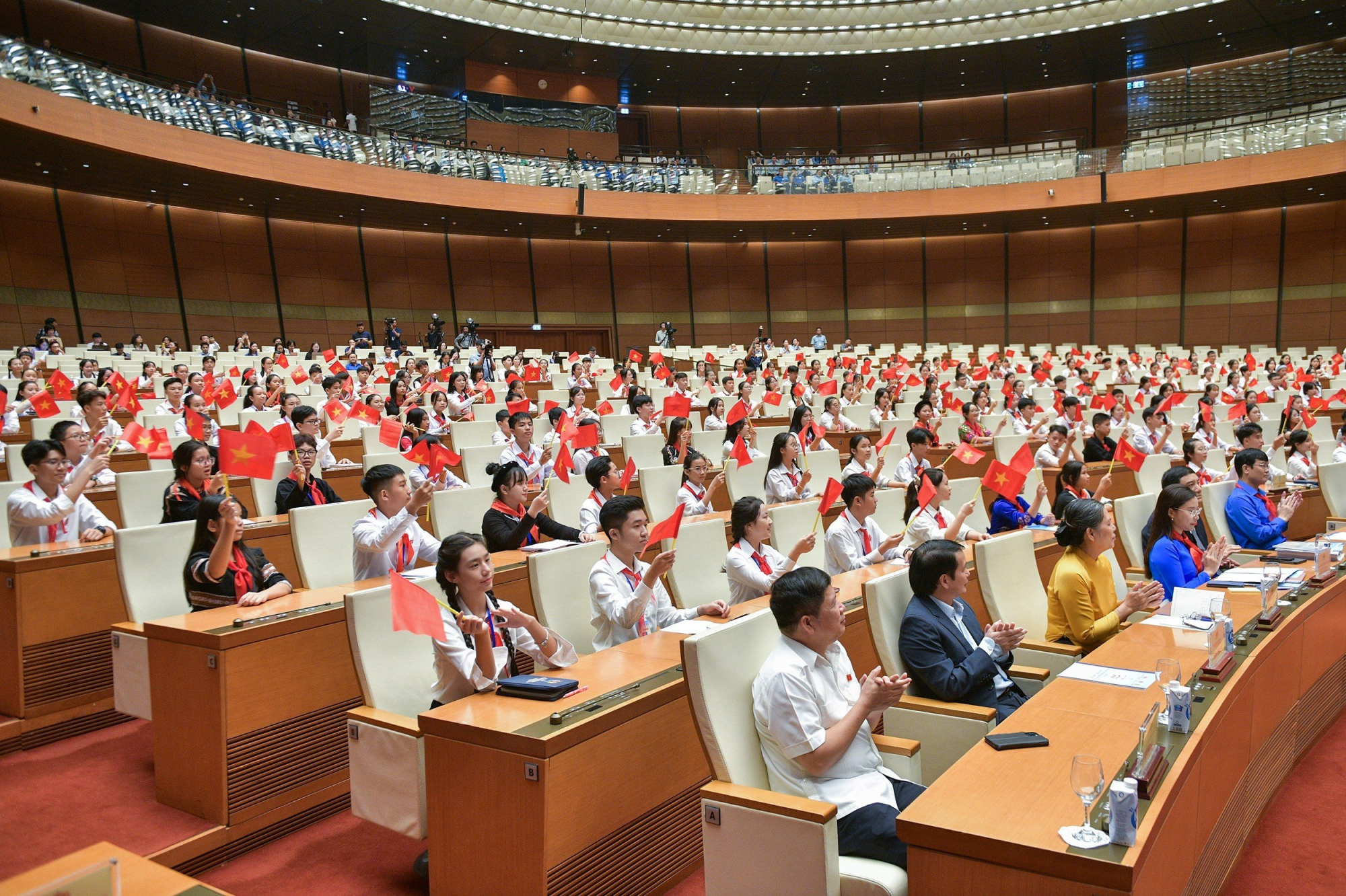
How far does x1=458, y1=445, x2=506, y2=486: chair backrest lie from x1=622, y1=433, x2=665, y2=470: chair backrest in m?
1.32

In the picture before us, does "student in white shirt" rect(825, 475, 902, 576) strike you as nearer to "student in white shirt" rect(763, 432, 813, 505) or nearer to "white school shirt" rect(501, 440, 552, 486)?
"student in white shirt" rect(763, 432, 813, 505)

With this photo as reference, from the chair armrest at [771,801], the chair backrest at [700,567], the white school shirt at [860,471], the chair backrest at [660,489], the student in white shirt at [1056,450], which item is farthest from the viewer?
the student in white shirt at [1056,450]

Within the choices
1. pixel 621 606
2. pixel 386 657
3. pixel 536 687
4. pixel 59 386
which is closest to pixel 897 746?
pixel 536 687

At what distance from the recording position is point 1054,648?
3.51 metres

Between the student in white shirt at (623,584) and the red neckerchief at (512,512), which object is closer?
the student in white shirt at (623,584)

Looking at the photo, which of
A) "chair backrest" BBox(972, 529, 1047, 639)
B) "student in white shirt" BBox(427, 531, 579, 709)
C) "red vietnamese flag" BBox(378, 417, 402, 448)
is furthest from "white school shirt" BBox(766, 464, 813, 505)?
"student in white shirt" BBox(427, 531, 579, 709)

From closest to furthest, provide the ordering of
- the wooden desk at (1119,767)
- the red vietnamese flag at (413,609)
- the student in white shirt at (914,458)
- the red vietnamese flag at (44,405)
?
the wooden desk at (1119,767) < the red vietnamese flag at (413,609) < the student in white shirt at (914,458) < the red vietnamese flag at (44,405)

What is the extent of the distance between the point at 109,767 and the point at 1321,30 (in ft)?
79.3

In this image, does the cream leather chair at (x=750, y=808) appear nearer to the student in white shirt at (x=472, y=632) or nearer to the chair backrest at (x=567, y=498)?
the student in white shirt at (x=472, y=632)

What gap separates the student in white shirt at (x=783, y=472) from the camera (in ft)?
20.9

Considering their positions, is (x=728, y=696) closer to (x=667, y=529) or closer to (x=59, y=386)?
(x=667, y=529)

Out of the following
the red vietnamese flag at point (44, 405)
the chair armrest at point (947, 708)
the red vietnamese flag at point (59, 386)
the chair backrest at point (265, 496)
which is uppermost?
the red vietnamese flag at point (59, 386)

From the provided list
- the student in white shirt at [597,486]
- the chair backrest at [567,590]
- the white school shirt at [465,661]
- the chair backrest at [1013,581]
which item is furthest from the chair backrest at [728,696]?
the student in white shirt at [597,486]

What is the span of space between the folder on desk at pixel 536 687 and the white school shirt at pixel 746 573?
133 cm
